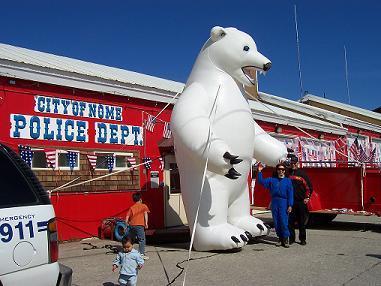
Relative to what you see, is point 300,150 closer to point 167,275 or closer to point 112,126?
point 112,126

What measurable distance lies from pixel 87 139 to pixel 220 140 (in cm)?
385

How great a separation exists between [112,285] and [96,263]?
5.04 ft

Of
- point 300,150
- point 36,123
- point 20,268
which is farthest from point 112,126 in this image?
point 300,150

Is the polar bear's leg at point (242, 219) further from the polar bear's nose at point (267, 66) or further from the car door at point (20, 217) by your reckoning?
the car door at point (20, 217)

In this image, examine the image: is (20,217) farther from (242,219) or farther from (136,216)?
(242,219)

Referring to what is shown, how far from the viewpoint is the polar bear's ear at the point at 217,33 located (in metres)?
8.16

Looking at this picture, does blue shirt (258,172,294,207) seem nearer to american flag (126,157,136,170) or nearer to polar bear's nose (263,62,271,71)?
polar bear's nose (263,62,271,71)

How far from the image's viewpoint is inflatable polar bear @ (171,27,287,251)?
7293 mm

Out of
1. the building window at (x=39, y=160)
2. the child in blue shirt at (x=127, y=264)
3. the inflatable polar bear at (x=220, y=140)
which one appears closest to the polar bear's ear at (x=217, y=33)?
the inflatable polar bear at (x=220, y=140)

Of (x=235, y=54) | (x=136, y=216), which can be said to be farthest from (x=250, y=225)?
(x=235, y=54)

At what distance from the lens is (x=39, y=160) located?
30.0 feet

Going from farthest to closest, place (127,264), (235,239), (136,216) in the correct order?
(136,216) → (235,239) → (127,264)

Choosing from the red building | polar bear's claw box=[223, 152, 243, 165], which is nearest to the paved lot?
the red building

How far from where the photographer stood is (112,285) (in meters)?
5.73
